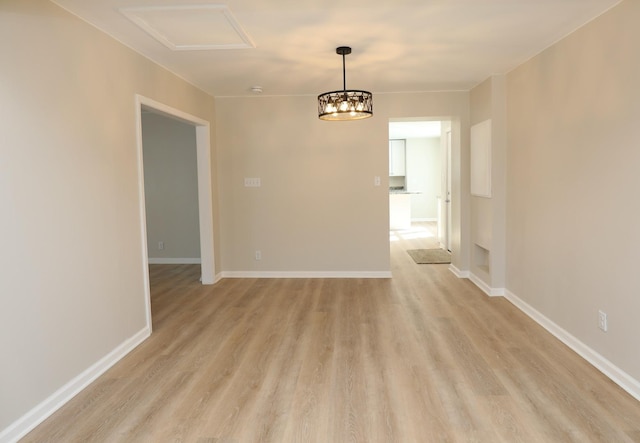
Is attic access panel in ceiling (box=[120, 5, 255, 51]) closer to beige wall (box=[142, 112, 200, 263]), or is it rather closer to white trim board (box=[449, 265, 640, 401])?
white trim board (box=[449, 265, 640, 401])

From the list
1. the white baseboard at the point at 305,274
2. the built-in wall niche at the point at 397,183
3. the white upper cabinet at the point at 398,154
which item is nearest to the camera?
the white baseboard at the point at 305,274

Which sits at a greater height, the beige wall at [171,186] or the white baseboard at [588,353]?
the beige wall at [171,186]

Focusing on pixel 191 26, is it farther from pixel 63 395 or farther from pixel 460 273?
pixel 460 273

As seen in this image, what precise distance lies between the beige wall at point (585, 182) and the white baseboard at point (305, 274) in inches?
76.7

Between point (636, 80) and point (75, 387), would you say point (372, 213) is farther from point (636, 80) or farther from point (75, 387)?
point (75, 387)

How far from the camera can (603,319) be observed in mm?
2998

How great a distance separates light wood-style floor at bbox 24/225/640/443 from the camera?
7.68 feet

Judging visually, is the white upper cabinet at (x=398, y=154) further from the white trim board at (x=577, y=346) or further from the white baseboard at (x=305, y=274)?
the white trim board at (x=577, y=346)

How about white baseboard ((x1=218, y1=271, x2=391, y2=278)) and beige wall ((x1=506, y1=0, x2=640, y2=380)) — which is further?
white baseboard ((x1=218, y1=271, x2=391, y2=278))

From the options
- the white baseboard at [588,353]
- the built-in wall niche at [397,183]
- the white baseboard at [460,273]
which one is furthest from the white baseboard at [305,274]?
the built-in wall niche at [397,183]

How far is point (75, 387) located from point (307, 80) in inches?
140

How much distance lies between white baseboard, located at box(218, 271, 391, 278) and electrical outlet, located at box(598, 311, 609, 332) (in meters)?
2.98

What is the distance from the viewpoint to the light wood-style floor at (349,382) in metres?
2.34

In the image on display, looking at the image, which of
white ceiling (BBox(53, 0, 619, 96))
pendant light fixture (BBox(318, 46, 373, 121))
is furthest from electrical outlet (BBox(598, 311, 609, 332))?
pendant light fixture (BBox(318, 46, 373, 121))
